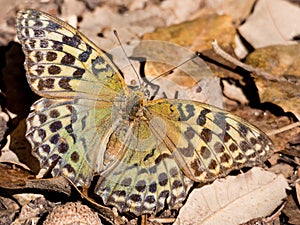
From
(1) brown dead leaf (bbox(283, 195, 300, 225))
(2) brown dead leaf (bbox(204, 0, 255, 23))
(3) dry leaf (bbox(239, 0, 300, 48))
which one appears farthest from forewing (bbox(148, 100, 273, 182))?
(2) brown dead leaf (bbox(204, 0, 255, 23))

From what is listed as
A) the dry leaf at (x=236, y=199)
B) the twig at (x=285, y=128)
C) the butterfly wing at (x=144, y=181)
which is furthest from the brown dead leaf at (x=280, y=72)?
the butterfly wing at (x=144, y=181)

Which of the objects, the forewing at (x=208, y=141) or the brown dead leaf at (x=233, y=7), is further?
the brown dead leaf at (x=233, y=7)

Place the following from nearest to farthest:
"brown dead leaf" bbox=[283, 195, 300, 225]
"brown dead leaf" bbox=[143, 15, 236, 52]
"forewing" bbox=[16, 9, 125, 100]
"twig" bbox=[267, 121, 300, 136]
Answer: "forewing" bbox=[16, 9, 125, 100] → "brown dead leaf" bbox=[283, 195, 300, 225] → "twig" bbox=[267, 121, 300, 136] → "brown dead leaf" bbox=[143, 15, 236, 52]

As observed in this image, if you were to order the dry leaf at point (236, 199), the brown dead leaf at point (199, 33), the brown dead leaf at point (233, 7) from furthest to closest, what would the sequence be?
the brown dead leaf at point (233, 7) < the brown dead leaf at point (199, 33) < the dry leaf at point (236, 199)

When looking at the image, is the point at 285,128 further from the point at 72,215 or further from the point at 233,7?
the point at 72,215

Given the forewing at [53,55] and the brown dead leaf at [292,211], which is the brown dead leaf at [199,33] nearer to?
the forewing at [53,55]

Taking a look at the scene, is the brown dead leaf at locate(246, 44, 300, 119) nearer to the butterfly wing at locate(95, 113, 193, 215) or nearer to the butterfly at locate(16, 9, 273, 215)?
the butterfly at locate(16, 9, 273, 215)

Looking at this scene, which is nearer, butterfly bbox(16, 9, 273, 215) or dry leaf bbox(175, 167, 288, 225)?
butterfly bbox(16, 9, 273, 215)

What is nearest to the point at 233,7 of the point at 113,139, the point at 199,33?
the point at 199,33
